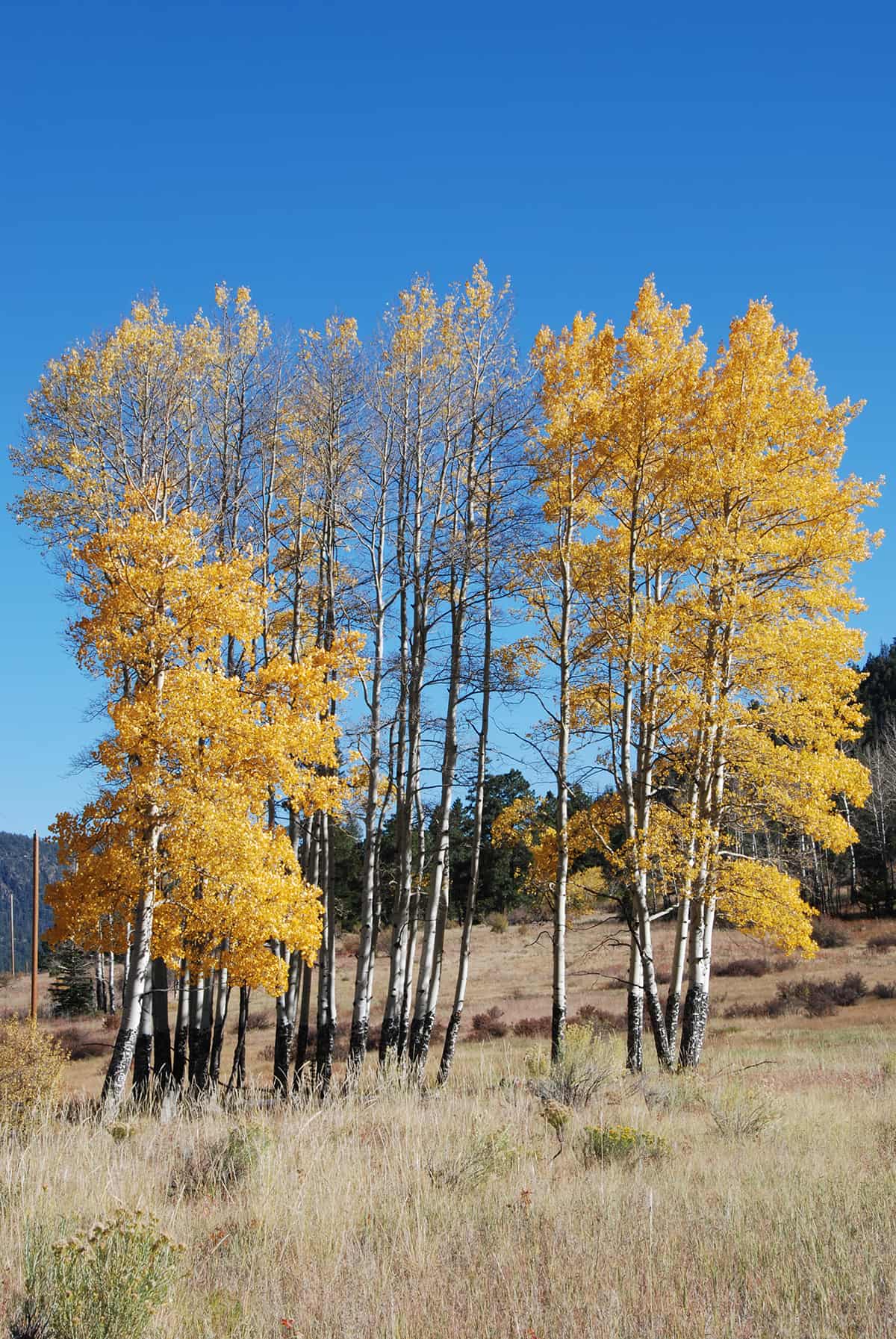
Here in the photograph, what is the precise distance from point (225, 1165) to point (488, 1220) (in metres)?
2.12

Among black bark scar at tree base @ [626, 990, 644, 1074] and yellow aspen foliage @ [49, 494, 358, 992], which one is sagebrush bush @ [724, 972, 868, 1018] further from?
yellow aspen foliage @ [49, 494, 358, 992]

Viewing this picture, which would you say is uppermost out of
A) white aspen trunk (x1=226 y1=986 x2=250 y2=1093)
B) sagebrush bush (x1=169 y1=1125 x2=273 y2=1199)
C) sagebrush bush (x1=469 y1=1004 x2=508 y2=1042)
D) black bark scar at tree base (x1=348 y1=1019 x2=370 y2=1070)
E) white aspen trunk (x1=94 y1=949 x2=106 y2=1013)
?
sagebrush bush (x1=169 y1=1125 x2=273 y2=1199)

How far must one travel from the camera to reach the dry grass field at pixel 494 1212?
375 cm

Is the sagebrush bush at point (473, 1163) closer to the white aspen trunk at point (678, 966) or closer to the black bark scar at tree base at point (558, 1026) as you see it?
the black bark scar at tree base at point (558, 1026)

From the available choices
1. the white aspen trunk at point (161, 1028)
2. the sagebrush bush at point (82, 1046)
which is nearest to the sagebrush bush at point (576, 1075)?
the white aspen trunk at point (161, 1028)

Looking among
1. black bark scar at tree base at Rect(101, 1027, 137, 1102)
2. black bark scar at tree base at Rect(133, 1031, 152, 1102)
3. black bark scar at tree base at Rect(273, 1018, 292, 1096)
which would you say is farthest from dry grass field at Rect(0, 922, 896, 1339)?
black bark scar at tree base at Rect(273, 1018, 292, 1096)

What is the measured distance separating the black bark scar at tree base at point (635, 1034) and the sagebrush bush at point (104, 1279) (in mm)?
9248

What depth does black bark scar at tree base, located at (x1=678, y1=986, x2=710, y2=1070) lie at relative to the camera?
13.7 metres

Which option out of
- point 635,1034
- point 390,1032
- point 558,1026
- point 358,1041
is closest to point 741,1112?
point 558,1026

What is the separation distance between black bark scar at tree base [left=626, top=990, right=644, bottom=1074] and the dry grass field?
3531mm

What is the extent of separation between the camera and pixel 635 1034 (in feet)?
43.2

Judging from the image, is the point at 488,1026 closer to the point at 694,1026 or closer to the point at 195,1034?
the point at 195,1034

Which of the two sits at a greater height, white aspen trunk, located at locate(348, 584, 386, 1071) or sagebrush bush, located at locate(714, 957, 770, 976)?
white aspen trunk, located at locate(348, 584, 386, 1071)

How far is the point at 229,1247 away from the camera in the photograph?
15.4 ft
